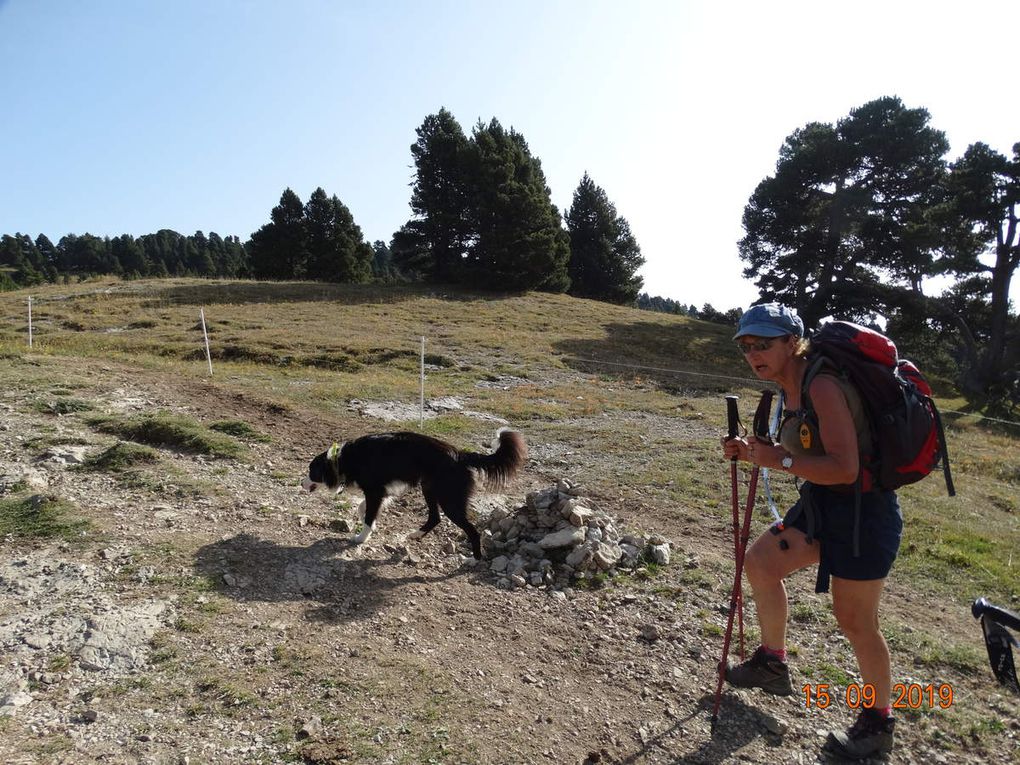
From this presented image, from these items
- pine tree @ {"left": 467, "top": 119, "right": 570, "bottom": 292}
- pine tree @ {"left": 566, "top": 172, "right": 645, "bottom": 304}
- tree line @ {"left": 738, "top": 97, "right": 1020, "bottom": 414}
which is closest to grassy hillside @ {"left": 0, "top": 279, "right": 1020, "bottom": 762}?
tree line @ {"left": 738, "top": 97, "right": 1020, "bottom": 414}

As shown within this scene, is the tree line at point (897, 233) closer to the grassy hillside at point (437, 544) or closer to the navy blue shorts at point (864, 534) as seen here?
the grassy hillside at point (437, 544)

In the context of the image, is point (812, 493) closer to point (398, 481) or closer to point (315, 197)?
point (398, 481)

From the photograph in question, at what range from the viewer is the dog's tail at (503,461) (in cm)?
508

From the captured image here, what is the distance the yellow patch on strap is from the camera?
2.62m

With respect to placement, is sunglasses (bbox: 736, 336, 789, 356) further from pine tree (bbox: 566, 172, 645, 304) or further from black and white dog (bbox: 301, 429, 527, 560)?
pine tree (bbox: 566, 172, 645, 304)

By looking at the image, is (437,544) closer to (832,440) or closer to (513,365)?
(832,440)

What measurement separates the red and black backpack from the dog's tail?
282 cm

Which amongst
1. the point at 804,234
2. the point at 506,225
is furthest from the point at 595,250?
the point at 804,234

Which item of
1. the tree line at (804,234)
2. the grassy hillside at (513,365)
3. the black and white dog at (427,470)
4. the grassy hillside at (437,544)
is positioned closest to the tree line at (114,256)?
the tree line at (804,234)

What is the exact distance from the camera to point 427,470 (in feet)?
17.1

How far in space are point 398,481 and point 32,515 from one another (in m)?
2.87

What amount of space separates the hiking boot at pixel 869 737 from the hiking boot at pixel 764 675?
0.35 m

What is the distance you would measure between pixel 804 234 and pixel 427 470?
3130cm

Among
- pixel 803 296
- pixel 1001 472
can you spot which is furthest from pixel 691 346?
pixel 1001 472
